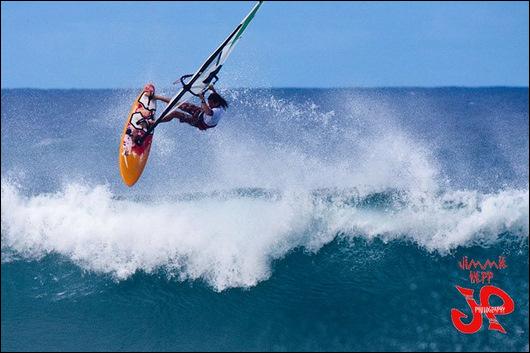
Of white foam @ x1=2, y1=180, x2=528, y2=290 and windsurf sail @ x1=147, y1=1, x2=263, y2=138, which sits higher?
windsurf sail @ x1=147, y1=1, x2=263, y2=138

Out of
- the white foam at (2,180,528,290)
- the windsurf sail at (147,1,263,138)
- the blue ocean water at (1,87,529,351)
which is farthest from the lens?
the white foam at (2,180,528,290)

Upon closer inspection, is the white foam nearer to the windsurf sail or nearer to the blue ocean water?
the blue ocean water

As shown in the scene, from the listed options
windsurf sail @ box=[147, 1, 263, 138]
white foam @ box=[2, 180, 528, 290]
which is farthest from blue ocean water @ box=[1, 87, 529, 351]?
windsurf sail @ box=[147, 1, 263, 138]

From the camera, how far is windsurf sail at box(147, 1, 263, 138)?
8906 millimetres

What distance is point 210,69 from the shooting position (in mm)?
9016

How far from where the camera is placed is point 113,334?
8594 mm

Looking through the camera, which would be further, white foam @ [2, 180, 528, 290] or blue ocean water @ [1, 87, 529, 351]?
white foam @ [2, 180, 528, 290]

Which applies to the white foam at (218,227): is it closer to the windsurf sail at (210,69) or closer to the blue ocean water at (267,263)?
the blue ocean water at (267,263)

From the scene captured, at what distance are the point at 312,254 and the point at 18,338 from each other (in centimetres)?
495

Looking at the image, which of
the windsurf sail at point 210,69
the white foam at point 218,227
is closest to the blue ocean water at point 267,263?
the white foam at point 218,227

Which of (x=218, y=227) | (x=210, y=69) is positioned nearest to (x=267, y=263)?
(x=218, y=227)

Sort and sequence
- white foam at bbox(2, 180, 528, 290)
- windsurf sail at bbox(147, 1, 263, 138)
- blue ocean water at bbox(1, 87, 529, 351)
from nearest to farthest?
blue ocean water at bbox(1, 87, 529, 351) → windsurf sail at bbox(147, 1, 263, 138) → white foam at bbox(2, 180, 528, 290)

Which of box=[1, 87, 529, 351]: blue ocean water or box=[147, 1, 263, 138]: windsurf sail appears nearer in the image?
box=[1, 87, 529, 351]: blue ocean water

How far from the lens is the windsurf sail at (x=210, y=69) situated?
891 cm
